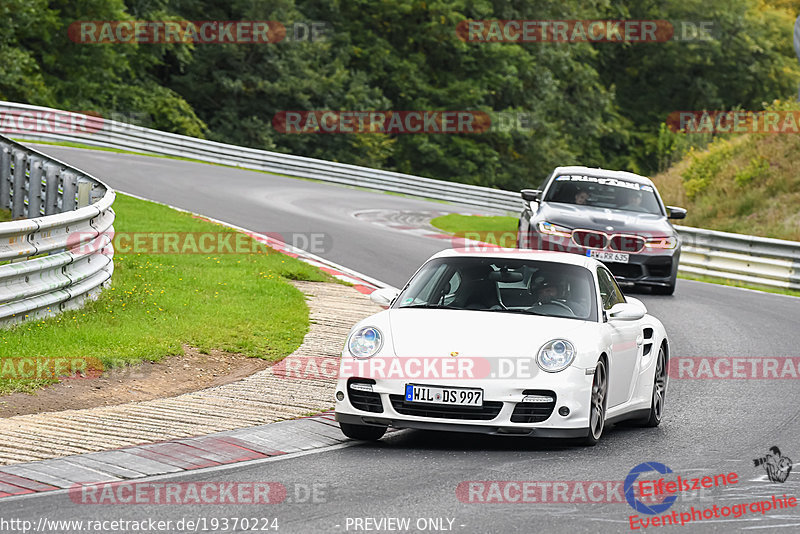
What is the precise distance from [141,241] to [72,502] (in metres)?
→ 11.8

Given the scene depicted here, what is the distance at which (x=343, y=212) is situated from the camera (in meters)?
28.0

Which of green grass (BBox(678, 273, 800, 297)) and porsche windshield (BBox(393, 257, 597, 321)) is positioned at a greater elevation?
porsche windshield (BBox(393, 257, 597, 321))

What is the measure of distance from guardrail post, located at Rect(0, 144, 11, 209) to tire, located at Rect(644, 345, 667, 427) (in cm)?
1173

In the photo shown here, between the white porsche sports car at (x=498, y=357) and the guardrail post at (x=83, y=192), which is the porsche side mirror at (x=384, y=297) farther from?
the guardrail post at (x=83, y=192)

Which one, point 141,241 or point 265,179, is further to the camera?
point 265,179

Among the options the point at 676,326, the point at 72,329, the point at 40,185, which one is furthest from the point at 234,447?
the point at 40,185

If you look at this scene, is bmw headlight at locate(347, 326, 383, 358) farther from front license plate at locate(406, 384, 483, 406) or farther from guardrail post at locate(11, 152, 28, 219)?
guardrail post at locate(11, 152, 28, 219)

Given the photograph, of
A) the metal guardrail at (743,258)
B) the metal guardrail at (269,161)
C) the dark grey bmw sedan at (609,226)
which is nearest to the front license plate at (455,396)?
the dark grey bmw sedan at (609,226)

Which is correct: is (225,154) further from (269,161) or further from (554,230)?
(554,230)

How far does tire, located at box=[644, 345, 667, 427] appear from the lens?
9.47 meters

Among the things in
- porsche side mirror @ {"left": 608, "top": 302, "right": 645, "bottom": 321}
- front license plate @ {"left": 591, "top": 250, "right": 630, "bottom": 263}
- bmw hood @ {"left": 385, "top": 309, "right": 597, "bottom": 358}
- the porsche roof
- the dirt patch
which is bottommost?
front license plate @ {"left": 591, "top": 250, "right": 630, "bottom": 263}

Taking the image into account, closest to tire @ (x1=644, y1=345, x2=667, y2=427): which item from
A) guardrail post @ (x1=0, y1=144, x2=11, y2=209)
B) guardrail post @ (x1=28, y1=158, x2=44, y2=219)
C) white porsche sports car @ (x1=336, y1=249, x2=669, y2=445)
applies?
white porsche sports car @ (x1=336, y1=249, x2=669, y2=445)

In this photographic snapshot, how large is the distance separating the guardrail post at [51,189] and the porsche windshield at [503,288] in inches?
343

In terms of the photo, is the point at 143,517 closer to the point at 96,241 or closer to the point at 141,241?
the point at 96,241
